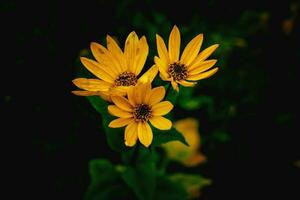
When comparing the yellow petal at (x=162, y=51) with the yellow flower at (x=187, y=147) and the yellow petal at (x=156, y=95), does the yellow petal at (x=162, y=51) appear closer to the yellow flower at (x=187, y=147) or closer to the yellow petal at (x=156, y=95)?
the yellow petal at (x=156, y=95)

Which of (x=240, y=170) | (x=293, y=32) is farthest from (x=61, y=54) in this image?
(x=293, y=32)

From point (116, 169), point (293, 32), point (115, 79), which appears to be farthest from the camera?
point (293, 32)

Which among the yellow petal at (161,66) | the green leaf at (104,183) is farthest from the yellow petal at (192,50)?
the green leaf at (104,183)

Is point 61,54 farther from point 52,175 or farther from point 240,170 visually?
point 240,170

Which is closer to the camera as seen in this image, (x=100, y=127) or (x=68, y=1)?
(x=100, y=127)

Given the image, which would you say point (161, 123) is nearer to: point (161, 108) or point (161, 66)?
point (161, 108)

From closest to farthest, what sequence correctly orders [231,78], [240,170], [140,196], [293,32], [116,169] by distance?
1. [140,196]
2. [116,169]
3. [240,170]
4. [231,78]
5. [293,32]
